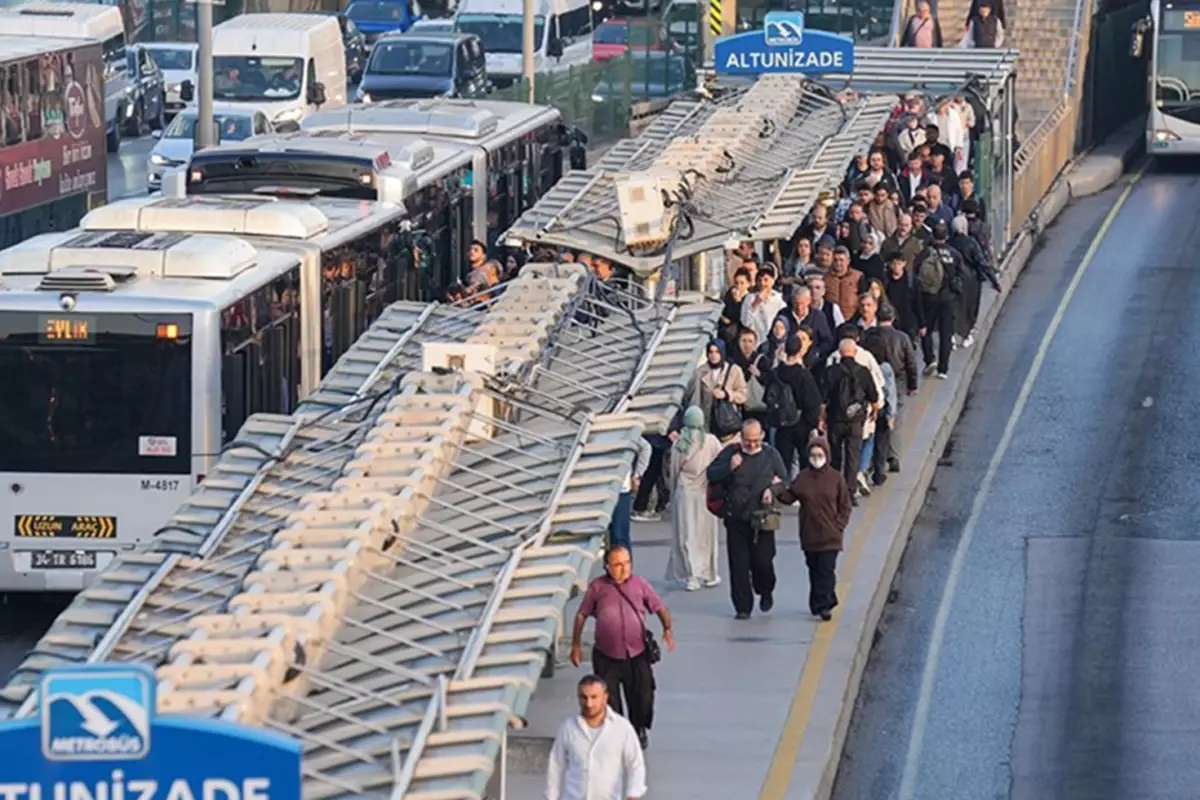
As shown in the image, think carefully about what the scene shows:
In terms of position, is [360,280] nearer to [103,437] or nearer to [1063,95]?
[103,437]

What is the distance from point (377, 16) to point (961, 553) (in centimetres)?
4710

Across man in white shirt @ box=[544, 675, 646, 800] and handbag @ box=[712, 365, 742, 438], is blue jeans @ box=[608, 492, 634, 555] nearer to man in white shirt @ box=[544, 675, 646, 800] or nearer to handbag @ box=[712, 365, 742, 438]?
handbag @ box=[712, 365, 742, 438]

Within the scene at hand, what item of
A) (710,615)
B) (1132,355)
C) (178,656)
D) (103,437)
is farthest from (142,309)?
(1132,355)

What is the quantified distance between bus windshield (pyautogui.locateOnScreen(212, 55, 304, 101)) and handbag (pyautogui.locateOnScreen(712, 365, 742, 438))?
30455 millimetres

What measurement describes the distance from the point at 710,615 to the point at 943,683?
175 cm

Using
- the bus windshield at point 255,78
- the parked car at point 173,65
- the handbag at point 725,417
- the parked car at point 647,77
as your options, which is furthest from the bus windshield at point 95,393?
the parked car at point 173,65

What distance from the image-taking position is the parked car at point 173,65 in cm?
5847

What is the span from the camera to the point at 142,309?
20.2 m

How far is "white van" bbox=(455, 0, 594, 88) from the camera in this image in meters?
59.6

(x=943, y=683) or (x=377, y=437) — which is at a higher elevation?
(x=377, y=437)

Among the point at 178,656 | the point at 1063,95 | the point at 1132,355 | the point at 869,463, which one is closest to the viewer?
the point at 178,656

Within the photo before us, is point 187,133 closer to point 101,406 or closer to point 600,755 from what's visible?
point 101,406

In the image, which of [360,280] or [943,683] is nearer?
[943,683]

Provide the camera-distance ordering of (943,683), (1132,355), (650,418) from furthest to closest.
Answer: (1132,355) < (943,683) < (650,418)
